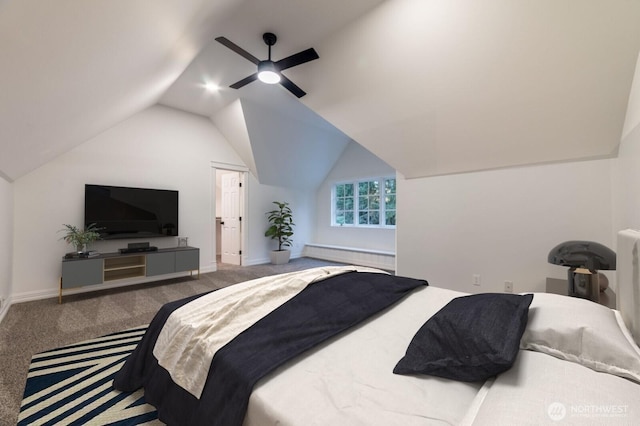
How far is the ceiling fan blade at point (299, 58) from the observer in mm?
2428

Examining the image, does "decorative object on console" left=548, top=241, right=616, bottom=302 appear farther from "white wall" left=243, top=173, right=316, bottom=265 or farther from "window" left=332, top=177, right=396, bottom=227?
"white wall" left=243, top=173, right=316, bottom=265

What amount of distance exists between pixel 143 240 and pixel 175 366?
12.0 ft

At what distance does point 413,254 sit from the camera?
147 inches

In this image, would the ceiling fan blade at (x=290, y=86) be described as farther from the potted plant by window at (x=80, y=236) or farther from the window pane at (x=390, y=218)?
the window pane at (x=390, y=218)

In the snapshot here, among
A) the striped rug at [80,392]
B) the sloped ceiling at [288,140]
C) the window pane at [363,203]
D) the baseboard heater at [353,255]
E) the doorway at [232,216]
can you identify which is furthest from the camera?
the window pane at [363,203]

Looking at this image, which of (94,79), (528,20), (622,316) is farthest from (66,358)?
(528,20)

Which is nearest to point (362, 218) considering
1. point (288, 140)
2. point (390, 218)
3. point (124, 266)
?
point (390, 218)

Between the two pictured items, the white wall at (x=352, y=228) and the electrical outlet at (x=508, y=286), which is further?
the white wall at (x=352, y=228)

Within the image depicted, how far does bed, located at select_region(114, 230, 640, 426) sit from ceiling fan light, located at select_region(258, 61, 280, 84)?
2.24 meters

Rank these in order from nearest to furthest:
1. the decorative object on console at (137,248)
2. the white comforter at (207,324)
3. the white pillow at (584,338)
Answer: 1. the white pillow at (584,338)
2. the white comforter at (207,324)
3. the decorative object on console at (137,248)

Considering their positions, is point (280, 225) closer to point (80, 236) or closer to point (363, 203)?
point (363, 203)

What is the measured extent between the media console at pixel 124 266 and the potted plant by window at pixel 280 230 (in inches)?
66.4

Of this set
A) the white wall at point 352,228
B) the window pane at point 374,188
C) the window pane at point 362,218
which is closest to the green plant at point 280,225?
the white wall at point 352,228

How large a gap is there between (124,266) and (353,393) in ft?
13.7
